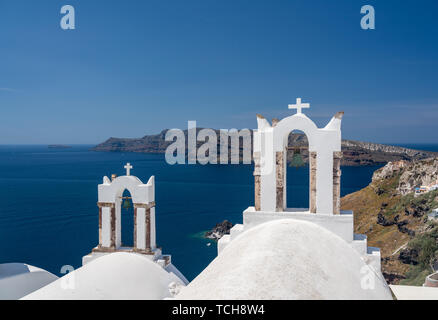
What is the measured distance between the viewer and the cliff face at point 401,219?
27411 millimetres

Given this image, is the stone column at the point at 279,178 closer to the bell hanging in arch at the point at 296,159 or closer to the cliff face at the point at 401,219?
the bell hanging in arch at the point at 296,159

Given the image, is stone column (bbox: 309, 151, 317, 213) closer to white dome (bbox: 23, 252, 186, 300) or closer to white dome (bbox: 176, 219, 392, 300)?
white dome (bbox: 176, 219, 392, 300)

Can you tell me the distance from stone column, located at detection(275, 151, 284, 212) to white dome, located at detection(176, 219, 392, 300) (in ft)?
3.90

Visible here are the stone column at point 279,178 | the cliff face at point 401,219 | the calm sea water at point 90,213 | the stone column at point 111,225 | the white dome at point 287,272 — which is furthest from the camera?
the calm sea water at point 90,213

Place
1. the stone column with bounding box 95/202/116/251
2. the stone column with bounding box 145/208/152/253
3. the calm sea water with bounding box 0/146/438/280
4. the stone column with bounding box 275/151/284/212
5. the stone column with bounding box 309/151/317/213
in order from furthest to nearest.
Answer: the calm sea water with bounding box 0/146/438/280
the stone column with bounding box 95/202/116/251
the stone column with bounding box 145/208/152/253
the stone column with bounding box 275/151/284/212
the stone column with bounding box 309/151/317/213

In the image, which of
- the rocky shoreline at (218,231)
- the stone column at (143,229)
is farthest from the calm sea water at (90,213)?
the stone column at (143,229)

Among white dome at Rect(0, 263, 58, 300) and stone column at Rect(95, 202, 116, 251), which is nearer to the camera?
white dome at Rect(0, 263, 58, 300)

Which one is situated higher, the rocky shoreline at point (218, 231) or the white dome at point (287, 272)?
the white dome at point (287, 272)

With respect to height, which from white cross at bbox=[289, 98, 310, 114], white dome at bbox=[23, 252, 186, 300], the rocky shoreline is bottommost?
the rocky shoreline

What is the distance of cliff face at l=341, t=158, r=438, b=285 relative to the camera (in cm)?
2741

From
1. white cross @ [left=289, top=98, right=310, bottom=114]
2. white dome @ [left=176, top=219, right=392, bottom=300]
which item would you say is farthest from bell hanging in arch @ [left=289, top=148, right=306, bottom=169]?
white dome @ [left=176, top=219, right=392, bottom=300]

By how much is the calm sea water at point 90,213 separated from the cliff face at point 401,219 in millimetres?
13623

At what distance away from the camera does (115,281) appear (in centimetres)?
797

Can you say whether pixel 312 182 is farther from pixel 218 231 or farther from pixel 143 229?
pixel 218 231
